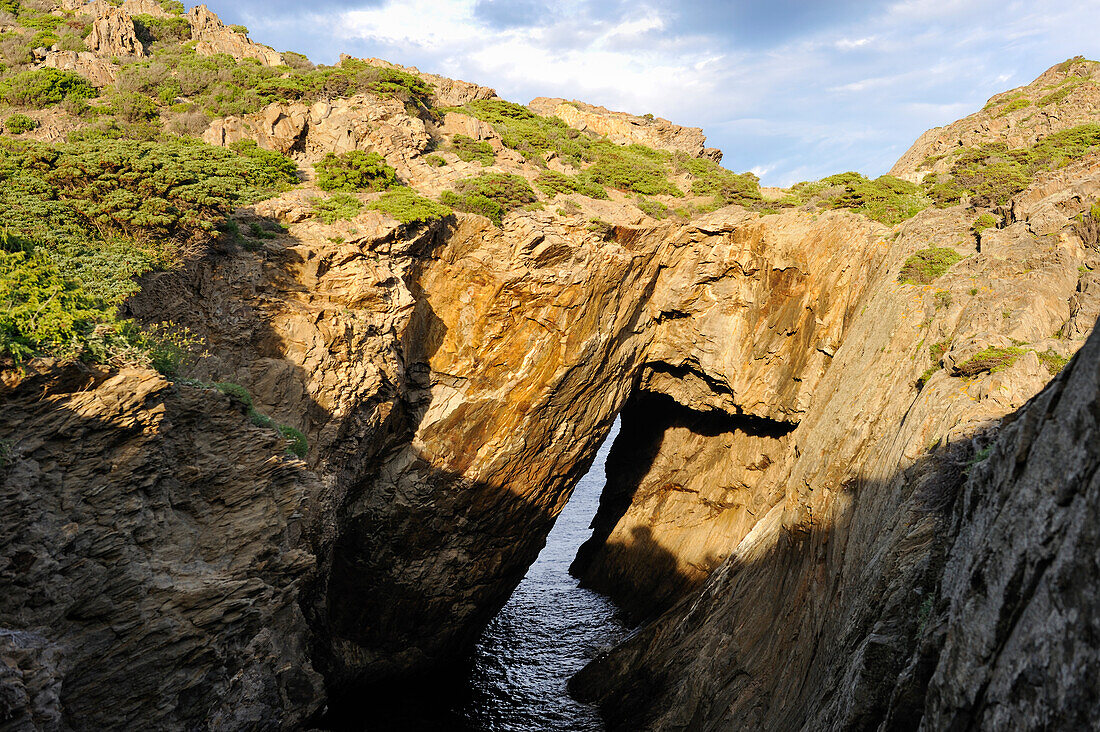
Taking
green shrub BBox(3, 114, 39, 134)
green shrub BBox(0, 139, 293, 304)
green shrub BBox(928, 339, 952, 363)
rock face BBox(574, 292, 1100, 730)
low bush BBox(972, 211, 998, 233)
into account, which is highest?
green shrub BBox(3, 114, 39, 134)

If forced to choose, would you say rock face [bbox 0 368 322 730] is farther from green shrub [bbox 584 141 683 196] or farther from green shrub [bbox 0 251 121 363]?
green shrub [bbox 584 141 683 196]

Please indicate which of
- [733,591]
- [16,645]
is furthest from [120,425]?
[733,591]

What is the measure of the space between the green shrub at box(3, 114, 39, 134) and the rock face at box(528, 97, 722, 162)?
31.0m

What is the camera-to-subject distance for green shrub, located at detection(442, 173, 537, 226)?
2556cm

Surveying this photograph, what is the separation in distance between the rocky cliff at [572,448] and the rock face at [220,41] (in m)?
0.26

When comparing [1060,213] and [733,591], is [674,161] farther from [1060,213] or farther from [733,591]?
[733,591]

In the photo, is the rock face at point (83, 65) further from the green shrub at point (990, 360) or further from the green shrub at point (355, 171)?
the green shrub at point (990, 360)

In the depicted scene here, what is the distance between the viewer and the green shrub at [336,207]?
2242 cm

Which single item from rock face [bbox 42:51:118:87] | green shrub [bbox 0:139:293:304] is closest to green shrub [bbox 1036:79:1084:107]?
green shrub [bbox 0:139:293:304]

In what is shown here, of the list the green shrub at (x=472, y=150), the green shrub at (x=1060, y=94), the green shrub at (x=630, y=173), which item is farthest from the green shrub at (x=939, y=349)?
the green shrub at (x=1060, y=94)

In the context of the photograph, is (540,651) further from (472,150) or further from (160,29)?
(160,29)

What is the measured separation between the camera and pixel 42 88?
2356 centimetres

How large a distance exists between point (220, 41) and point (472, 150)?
1744 cm

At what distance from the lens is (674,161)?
118 feet
